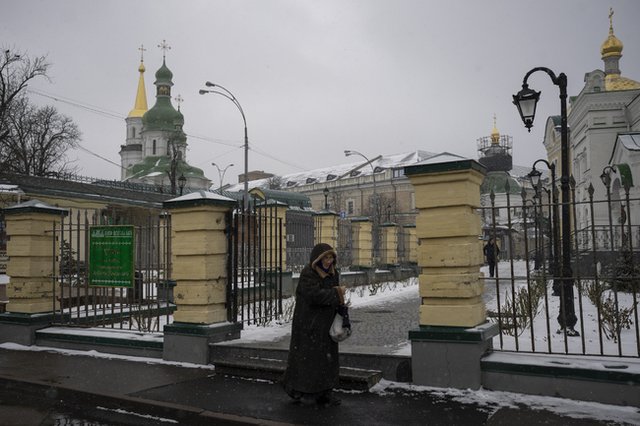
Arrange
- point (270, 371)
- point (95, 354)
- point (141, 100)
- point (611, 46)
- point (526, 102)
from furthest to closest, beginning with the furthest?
point (141, 100)
point (611, 46)
point (526, 102)
point (95, 354)
point (270, 371)

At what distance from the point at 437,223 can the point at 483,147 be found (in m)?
79.1

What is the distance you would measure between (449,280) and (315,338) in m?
1.73

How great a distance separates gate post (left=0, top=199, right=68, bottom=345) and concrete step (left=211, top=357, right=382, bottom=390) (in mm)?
4374

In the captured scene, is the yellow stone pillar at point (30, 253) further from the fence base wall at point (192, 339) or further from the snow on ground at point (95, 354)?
the fence base wall at point (192, 339)

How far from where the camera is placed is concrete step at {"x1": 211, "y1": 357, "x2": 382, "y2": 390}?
20.7 feet

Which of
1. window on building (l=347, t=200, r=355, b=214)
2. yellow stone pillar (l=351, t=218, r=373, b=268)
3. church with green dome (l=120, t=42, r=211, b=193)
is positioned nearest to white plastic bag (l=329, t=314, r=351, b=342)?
yellow stone pillar (l=351, t=218, r=373, b=268)

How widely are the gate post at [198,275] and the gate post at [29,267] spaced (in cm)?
336

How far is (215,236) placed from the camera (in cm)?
810

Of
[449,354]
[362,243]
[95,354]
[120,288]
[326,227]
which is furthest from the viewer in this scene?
[362,243]

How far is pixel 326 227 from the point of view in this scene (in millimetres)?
18406

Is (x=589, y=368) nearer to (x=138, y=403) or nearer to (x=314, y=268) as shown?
(x=314, y=268)

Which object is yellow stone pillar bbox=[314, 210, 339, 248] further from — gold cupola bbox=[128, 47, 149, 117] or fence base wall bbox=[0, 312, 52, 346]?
gold cupola bbox=[128, 47, 149, 117]

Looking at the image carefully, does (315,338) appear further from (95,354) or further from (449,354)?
(95,354)

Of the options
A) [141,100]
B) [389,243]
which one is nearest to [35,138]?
[389,243]
